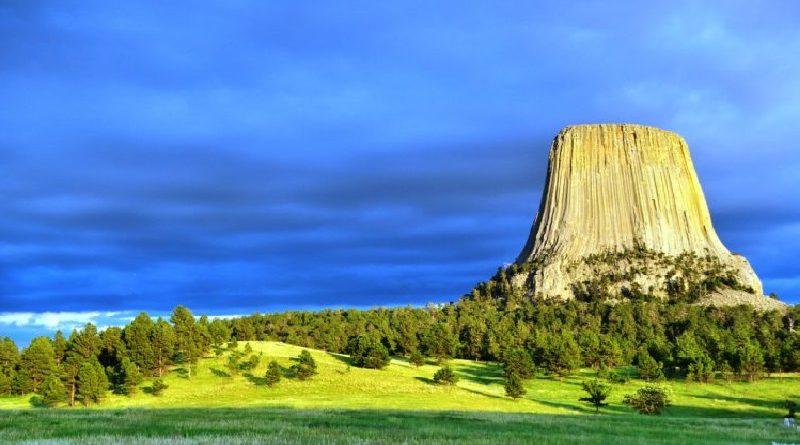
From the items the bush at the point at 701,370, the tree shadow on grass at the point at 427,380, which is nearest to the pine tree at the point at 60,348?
the tree shadow on grass at the point at 427,380

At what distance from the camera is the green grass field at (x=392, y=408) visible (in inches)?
852

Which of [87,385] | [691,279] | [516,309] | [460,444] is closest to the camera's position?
[460,444]

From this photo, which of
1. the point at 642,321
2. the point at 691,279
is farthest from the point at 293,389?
the point at 691,279

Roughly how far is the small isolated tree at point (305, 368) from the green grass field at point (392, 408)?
55.0 inches

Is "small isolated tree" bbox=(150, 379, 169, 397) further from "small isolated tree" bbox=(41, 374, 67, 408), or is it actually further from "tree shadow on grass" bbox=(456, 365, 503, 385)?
"tree shadow on grass" bbox=(456, 365, 503, 385)

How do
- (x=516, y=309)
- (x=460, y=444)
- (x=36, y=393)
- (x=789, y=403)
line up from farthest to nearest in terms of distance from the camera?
(x=516, y=309), (x=36, y=393), (x=789, y=403), (x=460, y=444)

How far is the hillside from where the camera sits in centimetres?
7312

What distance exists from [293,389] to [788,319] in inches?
4838

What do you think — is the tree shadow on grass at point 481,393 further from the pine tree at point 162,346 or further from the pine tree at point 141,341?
the pine tree at point 141,341

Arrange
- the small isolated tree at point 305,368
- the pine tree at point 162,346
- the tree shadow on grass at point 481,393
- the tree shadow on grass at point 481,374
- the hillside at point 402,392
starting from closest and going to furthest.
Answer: the hillside at point 402,392, the tree shadow on grass at point 481,393, the small isolated tree at point 305,368, the pine tree at point 162,346, the tree shadow on grass at point 481,374

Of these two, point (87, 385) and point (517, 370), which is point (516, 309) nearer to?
point (517, 370)

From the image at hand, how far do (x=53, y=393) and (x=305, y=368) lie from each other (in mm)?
29449

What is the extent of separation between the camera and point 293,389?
8312 centimetres

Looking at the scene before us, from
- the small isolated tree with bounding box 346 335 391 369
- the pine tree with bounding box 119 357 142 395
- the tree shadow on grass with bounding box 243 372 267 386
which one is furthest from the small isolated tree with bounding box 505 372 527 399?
the pine tree with bounding box 119 357 142 395
